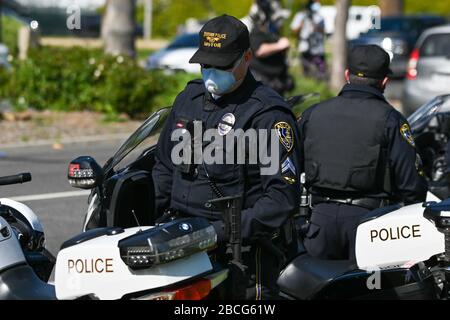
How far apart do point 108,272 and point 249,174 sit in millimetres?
875

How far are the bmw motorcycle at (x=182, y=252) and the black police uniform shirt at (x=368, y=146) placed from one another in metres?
0.62

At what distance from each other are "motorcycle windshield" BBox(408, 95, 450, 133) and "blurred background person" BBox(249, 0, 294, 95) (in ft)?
14.5

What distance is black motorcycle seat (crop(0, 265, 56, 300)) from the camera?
13.4 ft

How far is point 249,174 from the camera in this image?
434cm

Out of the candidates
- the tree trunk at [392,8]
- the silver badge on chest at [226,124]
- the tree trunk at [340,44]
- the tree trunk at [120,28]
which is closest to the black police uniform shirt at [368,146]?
the silver badge on chest at [226,124]

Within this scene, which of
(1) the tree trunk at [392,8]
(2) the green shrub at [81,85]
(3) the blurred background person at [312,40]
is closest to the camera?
(2) the green shrub at [81,85]

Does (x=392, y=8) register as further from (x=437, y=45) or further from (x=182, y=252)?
(x=182, y=252)

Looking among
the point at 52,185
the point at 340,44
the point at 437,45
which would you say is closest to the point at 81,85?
the point at 52,185

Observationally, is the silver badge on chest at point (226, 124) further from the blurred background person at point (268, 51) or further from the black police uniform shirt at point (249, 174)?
the blurred background person at point (268, 51)

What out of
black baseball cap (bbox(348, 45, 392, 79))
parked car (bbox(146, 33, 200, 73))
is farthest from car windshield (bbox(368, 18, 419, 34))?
black baseball cap (bbox(348, 45, 392, 79))

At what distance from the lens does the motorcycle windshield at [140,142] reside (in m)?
5.00

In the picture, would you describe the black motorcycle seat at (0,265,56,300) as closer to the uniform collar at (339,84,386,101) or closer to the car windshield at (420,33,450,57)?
the uniform collar at (339,84,386,101)
